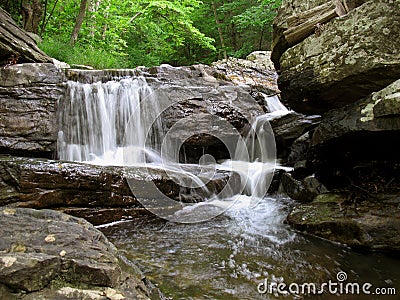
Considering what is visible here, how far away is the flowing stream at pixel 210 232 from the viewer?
2.73 metres

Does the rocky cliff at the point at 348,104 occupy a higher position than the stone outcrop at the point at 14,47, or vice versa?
the stone outcrop at the point at 14,47

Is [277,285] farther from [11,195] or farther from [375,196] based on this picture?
[11,195]

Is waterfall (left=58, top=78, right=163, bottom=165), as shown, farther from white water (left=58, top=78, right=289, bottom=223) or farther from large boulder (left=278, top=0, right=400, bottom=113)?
large boulder (left=278, top=0, right=400, bottom=113)

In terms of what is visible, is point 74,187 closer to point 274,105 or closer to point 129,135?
point 129,135

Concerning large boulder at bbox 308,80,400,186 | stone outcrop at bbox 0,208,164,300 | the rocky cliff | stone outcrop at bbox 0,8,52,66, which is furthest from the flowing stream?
stone outcrop at bbox 0,8,52,66

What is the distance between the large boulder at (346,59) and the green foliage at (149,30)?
7246 millimetres

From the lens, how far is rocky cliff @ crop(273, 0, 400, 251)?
335 cm

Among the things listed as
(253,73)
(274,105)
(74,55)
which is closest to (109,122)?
(74,55)

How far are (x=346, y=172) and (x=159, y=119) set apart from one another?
162 inches

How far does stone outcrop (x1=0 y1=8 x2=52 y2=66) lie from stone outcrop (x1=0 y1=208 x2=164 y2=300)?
499 cm

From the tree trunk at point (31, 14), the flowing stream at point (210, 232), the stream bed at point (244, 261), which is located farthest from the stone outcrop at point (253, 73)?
the tree trunk at point (31, 14)

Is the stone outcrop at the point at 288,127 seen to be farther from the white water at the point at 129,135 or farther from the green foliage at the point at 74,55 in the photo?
the green foliage at the point at 74,55

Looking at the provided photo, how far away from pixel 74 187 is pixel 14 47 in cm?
393

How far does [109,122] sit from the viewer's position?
6.55 meters
